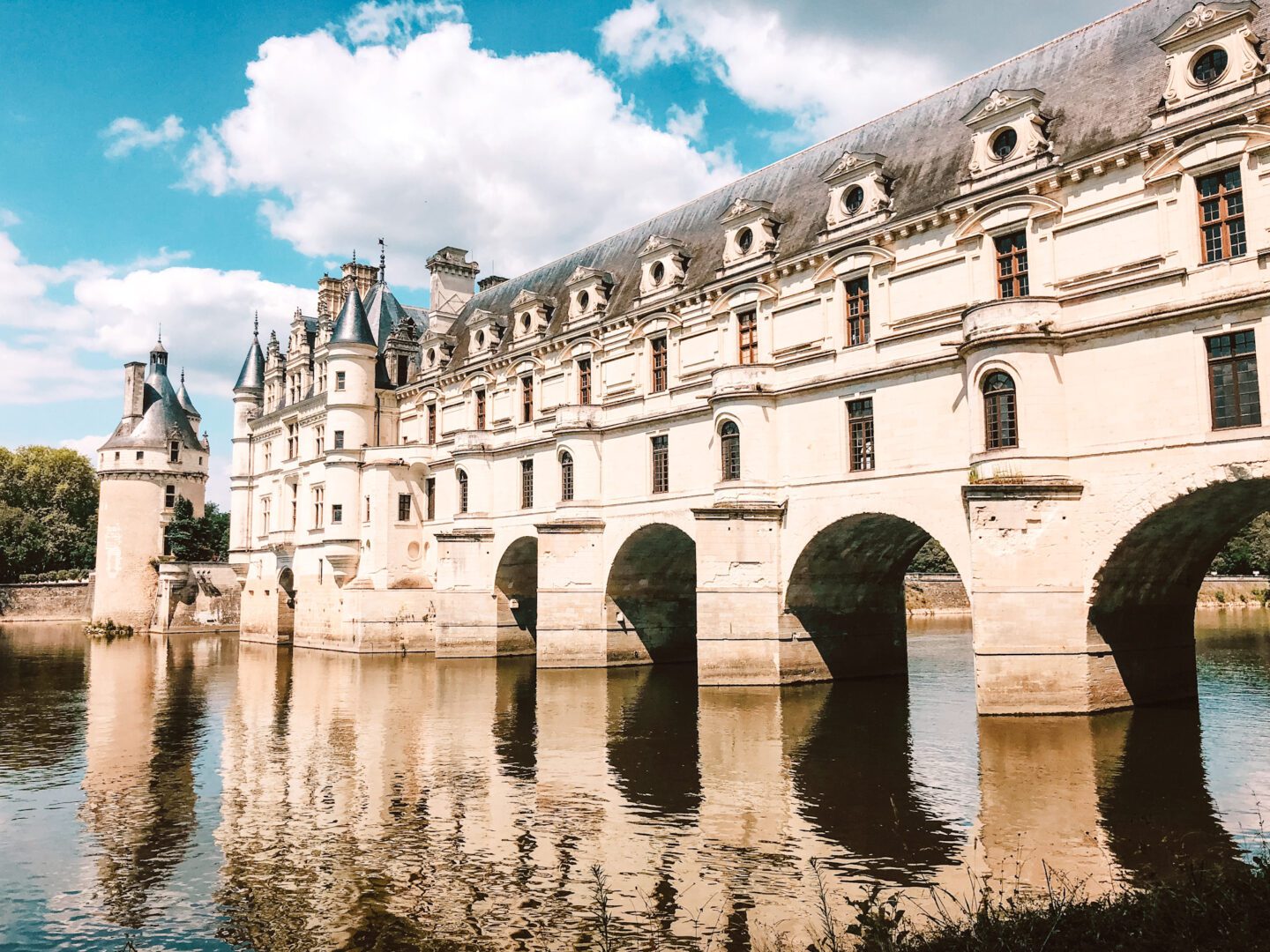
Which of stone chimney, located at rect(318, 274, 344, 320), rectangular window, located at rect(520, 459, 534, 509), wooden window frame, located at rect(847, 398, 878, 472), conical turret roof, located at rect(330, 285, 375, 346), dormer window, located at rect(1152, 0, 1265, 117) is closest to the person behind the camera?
dormer window, located at rect(1152, 0, 1265, 117)

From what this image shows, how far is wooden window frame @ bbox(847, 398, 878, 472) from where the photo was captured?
27.2m

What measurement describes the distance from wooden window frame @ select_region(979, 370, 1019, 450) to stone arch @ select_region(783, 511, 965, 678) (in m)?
4.53

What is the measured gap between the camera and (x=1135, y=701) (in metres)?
23.0

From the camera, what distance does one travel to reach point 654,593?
3703 centimetres

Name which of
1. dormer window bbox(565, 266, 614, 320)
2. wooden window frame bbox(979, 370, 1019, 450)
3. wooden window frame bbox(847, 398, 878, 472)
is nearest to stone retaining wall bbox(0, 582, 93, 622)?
dormer window bbox(565, 266, 614, 320)

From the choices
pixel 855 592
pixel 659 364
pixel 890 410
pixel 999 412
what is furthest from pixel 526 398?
pixel 999 412

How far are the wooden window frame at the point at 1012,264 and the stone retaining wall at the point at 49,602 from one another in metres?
74.3

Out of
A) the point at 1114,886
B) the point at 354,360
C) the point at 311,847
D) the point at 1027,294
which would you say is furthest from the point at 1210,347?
the point at 354,360

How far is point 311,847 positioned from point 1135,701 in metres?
18.7

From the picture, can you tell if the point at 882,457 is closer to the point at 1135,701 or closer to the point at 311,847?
the point at 1135,701

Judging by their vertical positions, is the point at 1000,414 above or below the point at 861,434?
below

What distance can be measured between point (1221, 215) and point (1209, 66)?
3.42 metres

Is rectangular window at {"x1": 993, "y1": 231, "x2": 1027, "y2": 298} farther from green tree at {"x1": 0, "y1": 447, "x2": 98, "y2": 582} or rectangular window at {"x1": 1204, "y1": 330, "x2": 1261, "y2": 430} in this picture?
green tree at {"x1": 0, "y1": 447, "x2": 98, "y2": 582}

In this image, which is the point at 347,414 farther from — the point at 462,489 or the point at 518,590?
the point at 518,590
